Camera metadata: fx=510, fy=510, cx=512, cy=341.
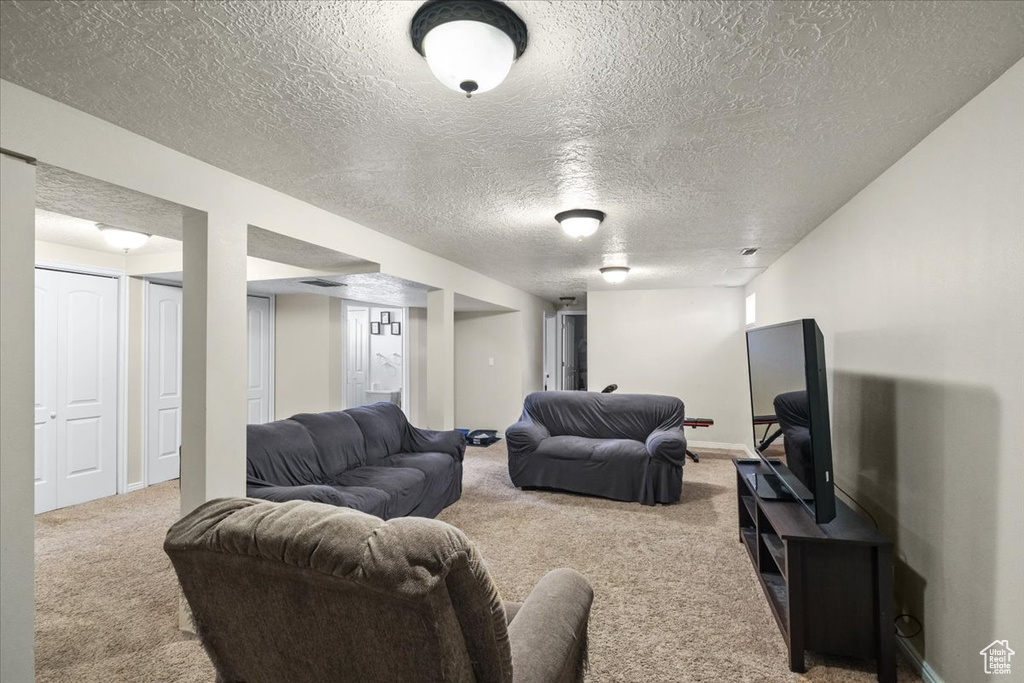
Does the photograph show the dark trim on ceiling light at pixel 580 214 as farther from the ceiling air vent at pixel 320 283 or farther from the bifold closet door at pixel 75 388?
the bifold closet door at pixel 75 388

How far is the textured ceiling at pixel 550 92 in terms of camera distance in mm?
1332

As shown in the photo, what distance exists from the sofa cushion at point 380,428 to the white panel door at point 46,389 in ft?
7.95

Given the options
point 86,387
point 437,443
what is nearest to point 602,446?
point 437,443

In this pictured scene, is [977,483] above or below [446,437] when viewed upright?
above

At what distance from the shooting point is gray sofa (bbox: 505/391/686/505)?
4.46m

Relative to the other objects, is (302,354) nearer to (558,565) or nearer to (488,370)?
(488,370)

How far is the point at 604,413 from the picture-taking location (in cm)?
538

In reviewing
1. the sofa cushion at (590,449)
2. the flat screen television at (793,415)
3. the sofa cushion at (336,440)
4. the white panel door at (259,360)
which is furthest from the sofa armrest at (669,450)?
the white panel door at (259,360)

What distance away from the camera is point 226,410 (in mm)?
2494

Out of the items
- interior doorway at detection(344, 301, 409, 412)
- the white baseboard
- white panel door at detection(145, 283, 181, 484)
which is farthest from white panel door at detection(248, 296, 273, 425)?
the white baseboard

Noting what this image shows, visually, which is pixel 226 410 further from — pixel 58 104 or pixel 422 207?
pixel 422 207

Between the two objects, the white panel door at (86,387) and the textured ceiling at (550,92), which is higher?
the textured ceiling at (550,92)

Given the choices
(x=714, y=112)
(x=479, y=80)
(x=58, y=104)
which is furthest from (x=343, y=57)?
(x=714, y=112)

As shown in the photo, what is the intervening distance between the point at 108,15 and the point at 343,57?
578mm
